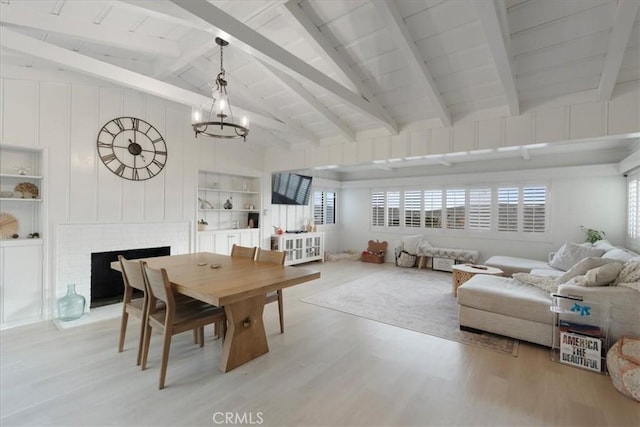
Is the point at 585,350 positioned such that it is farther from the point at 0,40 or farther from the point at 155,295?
the point at 0,40

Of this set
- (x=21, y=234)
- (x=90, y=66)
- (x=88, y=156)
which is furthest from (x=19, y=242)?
(x=90, y=66)

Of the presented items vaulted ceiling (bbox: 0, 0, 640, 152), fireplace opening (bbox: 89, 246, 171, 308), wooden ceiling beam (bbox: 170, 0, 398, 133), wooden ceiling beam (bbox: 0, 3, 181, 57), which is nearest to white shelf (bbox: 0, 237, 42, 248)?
fireplace opening (bbox: 89, 246, 171, 308)

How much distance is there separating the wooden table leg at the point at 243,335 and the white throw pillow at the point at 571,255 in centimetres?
461

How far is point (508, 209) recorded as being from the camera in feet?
20.0

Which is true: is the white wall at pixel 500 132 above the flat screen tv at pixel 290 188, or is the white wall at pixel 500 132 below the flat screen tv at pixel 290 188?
above

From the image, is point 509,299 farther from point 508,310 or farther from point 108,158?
point 108,158

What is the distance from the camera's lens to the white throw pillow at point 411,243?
269 inches

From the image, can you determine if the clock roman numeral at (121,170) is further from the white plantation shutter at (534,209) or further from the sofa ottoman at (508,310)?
the white plantation shutter at (534,209)

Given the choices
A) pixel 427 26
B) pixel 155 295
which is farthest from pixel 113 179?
pixel 427 26

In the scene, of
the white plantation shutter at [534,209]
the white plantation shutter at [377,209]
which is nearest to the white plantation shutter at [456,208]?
the white plantation shutter at [534,209]

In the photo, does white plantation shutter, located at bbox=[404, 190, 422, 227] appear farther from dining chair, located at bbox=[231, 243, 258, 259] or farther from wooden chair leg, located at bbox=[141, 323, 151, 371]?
wooden chair leg, located at bbox=[141, 323, 151, 371]

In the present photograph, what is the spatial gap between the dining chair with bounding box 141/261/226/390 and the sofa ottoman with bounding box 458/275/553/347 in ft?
8.38

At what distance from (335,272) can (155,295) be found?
4215 millimetres

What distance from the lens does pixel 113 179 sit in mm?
3959
